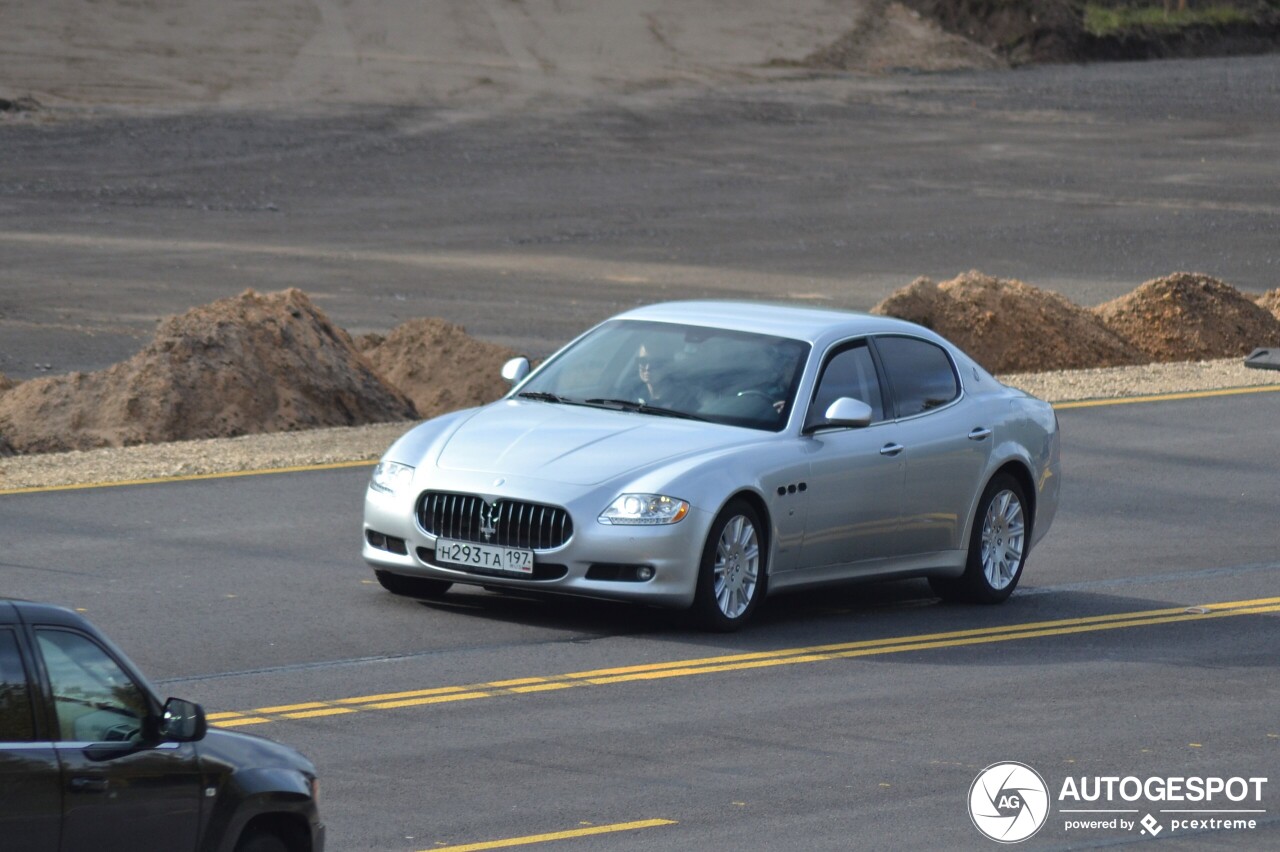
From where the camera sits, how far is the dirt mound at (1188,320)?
26844 mm

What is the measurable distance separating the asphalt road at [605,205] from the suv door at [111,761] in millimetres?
18612

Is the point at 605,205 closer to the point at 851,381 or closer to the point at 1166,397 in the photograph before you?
the point at 1166,397

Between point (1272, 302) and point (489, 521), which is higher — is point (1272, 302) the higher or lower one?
the lower one

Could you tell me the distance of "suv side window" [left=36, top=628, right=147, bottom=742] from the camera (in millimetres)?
6047

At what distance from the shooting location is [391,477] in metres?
12.3

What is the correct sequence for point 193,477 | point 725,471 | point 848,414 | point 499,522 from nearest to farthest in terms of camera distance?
point 499,522 → point 725,471 → point 848,414 → point 193,477

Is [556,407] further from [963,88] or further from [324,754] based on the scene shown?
[963,88]

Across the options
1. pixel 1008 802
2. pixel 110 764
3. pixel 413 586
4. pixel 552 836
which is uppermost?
pixel 110 764

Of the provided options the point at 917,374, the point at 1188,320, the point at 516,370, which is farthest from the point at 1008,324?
the point at 516,370

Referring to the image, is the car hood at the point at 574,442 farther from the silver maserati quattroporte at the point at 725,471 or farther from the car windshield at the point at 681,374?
the car windshield at the point at 681,374

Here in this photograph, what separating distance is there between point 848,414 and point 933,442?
0.95 meters

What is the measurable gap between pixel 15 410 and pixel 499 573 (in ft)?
28.7

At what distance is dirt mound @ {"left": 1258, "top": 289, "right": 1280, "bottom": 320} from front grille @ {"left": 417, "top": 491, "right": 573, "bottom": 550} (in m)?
18.7

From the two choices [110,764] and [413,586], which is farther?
[413,586]
